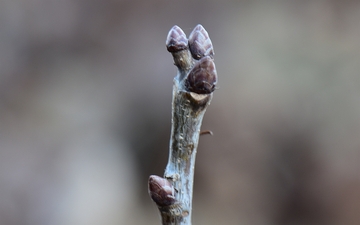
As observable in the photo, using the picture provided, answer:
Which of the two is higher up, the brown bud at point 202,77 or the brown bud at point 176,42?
the brown bud at point 176,42

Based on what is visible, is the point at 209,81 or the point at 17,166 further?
the point at 17,166

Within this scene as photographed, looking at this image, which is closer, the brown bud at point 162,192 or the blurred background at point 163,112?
the brown bud at point 162,192

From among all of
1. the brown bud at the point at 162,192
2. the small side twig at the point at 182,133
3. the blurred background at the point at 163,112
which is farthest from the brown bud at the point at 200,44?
the blurred background at the point at 163,112

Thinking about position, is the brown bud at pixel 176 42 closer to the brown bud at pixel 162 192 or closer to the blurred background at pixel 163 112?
the brown bud at pixel 162 192

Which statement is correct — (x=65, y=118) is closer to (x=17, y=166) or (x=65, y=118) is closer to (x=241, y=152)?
(x=17, y=166)

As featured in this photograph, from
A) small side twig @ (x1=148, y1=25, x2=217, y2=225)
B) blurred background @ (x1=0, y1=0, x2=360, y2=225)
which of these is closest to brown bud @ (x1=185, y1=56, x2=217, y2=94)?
small side twig @ (x1=148, y1=25, x2=217, y2=225)

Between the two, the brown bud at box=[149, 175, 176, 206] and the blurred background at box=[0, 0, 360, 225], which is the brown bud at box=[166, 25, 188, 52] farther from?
the blurred background at box=[0, 0, 360, 225]

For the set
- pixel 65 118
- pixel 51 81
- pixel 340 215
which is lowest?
pixel 340 215

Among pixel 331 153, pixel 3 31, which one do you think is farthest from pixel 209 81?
pixel 3 31
